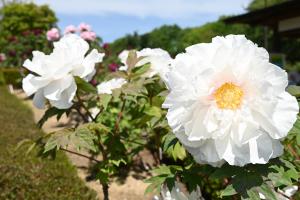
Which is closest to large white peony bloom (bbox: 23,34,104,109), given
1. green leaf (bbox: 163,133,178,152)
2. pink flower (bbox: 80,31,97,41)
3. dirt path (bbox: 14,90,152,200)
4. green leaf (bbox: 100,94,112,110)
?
green leaf (bbox: 100,94,112,110)

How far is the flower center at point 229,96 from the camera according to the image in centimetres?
138

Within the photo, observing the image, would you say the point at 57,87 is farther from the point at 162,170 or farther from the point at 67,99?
the point at 162,170

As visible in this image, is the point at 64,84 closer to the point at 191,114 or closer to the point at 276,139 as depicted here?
the point at 191,114

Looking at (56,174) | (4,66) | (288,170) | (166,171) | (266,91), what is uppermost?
(266,91)

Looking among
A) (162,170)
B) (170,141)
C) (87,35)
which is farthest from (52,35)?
(170,141)

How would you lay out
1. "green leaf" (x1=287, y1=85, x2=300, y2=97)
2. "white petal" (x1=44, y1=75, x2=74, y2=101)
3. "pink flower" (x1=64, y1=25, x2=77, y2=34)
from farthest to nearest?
1. "pink flower" (x1=64, y1=25, x2=77, y2=34)
2. "white petal" (x1=44, y1=75, x2=74, y2=101)
3. "green leaf" (x1=287, y1=85, x2=300, y2=97)

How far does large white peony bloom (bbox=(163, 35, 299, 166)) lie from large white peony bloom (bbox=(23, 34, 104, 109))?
24.1 inches

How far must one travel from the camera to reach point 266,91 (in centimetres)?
135

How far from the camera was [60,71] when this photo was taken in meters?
1.88

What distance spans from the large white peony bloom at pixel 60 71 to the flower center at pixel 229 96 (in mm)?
686

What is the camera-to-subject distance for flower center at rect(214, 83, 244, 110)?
1378 mm

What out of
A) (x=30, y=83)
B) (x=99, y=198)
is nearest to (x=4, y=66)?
(x=99, y=198)

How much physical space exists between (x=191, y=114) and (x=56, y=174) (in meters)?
3.57

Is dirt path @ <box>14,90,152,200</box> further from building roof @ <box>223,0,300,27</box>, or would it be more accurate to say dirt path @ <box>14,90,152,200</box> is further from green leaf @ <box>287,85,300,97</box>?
building roof @ <box>223,0,300,27</box>
